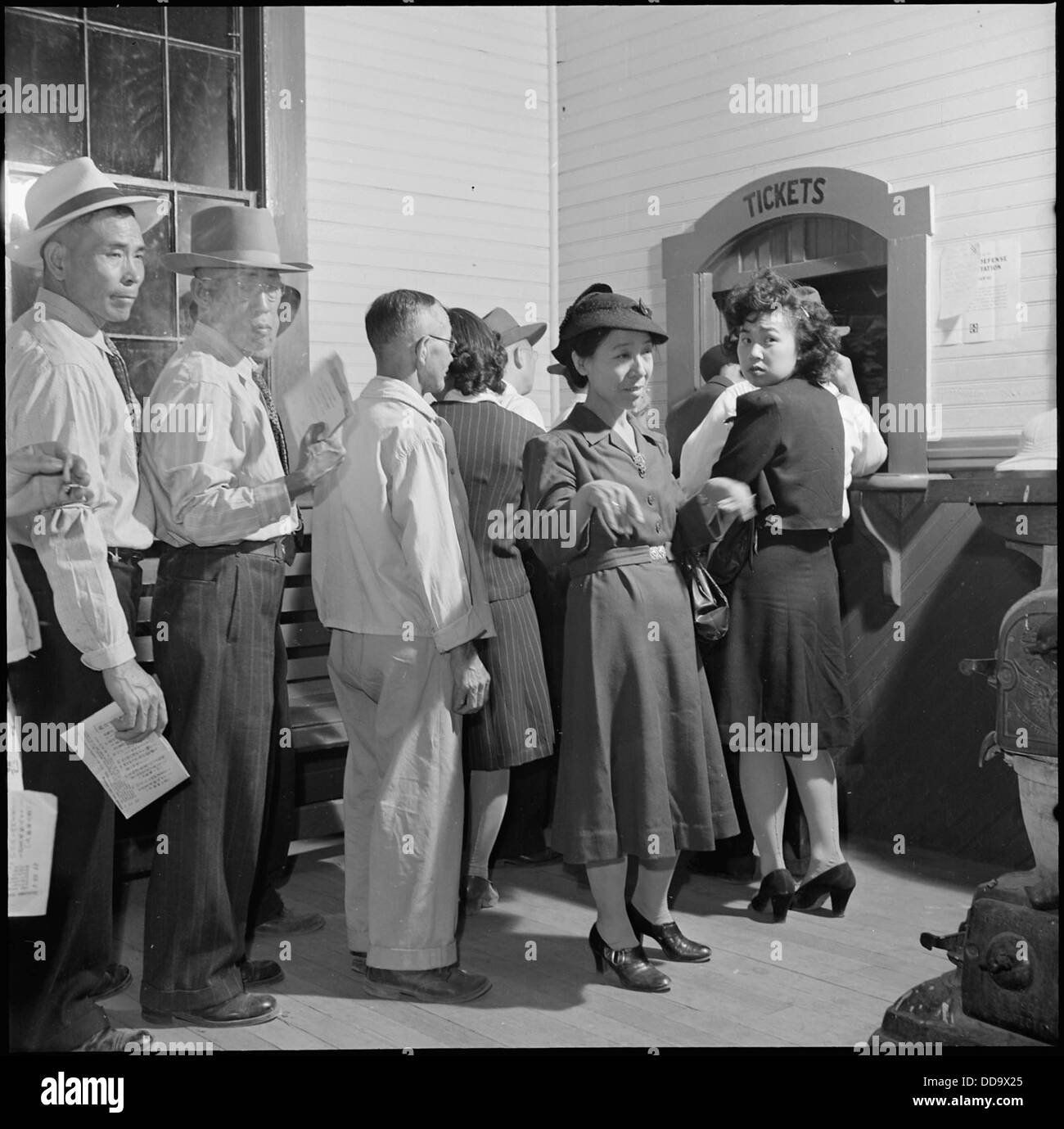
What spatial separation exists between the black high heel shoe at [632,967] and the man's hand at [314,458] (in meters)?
1.47

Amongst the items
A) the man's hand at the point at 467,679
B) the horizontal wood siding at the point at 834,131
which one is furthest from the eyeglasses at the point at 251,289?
the horizontal wood siding at the point at 834,131

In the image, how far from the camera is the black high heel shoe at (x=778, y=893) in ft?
13.1

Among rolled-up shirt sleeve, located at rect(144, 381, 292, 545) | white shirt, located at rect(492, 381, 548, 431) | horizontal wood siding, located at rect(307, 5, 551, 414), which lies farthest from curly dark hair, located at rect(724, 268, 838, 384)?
horizontal wood siding, located at rect(307, 5, 551, 414)

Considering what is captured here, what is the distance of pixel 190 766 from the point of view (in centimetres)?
317

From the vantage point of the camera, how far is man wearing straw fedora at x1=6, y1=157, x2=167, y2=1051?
2883 mm

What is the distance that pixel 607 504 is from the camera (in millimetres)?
3244

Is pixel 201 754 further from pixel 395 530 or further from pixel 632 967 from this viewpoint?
pixel 632 967

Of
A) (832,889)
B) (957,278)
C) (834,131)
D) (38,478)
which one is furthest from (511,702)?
(834,131)

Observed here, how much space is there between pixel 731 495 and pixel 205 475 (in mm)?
1523

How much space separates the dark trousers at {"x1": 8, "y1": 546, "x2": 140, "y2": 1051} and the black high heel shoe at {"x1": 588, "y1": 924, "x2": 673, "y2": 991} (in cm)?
130

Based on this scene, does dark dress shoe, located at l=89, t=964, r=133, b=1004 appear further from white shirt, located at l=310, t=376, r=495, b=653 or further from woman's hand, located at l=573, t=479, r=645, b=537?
woman's hand, located at l=573, t=479, r=645, b=537

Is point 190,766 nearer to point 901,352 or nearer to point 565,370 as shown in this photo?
point 565,370

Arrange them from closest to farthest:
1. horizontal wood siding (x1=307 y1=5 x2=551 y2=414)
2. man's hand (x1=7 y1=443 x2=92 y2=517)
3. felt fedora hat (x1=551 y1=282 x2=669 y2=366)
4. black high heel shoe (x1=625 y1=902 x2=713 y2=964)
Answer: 1. man's hand (x1=7 y1=443 x2=92 y2=517)
2. felt fedora hat (x1=551 y1=282 x2=669 y2=366)
3. black high heel shoe (x1=625 y1=902 x2=713 y2=964)
4. horizontal wood siding (x1=307 y1=5 x2=551 y2=414)

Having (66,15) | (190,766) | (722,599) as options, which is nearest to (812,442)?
(722,599)
